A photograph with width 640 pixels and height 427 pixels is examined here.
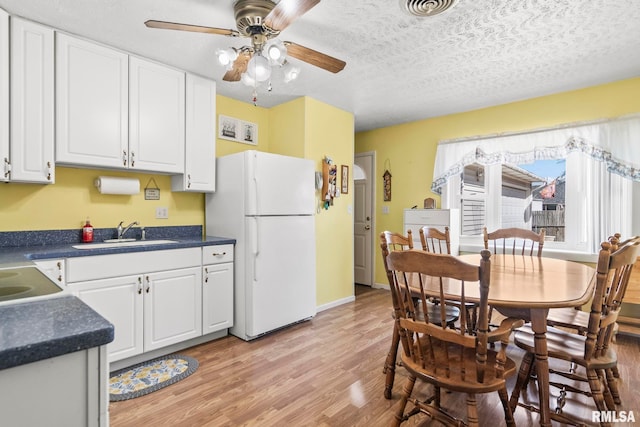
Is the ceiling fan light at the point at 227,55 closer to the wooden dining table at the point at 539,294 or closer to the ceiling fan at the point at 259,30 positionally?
the ceiling fan at the point at 259,30

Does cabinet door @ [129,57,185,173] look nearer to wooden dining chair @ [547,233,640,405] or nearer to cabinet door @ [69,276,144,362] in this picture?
cabinet door @ [69,276,144,362]

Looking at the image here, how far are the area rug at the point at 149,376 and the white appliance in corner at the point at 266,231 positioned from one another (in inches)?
23.1

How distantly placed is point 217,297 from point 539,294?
7.66 feet

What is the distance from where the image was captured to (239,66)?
87.4 inches

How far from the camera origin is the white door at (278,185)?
2.85m

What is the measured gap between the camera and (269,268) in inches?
117

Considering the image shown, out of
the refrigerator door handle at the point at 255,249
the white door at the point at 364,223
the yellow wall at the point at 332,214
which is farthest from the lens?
the white door at the point at 364,223

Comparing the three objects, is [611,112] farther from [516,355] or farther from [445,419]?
[445,419]

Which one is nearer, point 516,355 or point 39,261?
point 39,261

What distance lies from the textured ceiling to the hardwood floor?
2.33 metres

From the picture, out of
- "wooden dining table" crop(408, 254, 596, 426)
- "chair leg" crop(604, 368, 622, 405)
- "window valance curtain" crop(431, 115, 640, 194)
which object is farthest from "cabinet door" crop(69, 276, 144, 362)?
"window valance curtain" crop(431, 115, 640, 194)

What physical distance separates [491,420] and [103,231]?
2.98 meters

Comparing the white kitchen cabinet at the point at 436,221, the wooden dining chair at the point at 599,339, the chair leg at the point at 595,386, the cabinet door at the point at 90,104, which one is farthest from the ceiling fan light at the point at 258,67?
the white kitchen cabinet at the point at 436,221

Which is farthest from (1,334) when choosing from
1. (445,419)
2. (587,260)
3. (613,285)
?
(587,260)
